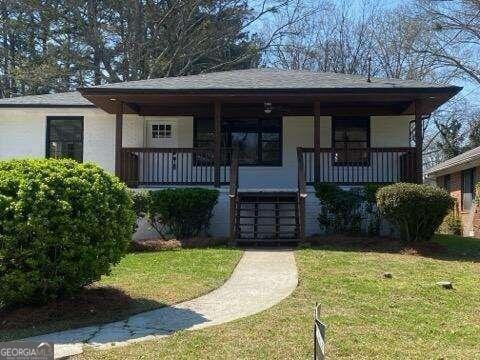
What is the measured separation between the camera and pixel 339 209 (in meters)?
14.2

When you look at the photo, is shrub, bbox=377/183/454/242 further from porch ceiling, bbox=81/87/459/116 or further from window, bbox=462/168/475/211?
window, bbox=462/168/475/211

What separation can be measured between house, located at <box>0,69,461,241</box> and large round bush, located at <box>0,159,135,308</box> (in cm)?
769

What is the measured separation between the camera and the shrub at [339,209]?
46.3ft

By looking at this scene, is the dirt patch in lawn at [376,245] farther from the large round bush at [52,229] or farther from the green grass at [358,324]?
the large round bush at [52,229]

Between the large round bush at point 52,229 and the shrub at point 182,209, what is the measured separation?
21.8ft

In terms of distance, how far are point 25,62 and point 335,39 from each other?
18.3 metres

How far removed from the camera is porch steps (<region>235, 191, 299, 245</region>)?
13891 millimetres

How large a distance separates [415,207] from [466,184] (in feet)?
42.7

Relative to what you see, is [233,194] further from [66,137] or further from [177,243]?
[66,137]

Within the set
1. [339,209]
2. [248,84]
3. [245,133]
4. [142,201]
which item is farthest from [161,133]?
[339,209]

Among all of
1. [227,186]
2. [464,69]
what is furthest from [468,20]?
[227,186]

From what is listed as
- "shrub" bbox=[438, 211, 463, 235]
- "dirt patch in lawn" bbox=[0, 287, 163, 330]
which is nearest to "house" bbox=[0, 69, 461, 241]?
"dirt patch in lawn" bbox=[0, 287, 163, 330]

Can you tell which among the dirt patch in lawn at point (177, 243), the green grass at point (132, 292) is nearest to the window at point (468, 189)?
the dirt patch in lawn at point (177, 243)

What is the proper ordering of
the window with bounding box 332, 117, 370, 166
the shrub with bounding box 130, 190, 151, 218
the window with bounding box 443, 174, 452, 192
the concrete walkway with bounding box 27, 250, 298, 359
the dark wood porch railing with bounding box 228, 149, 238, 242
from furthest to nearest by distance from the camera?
the window with bounding box 443, 174, 452, 192
the window with bounding box 332, 117, 370, 166
the shrub with bounding box 130, 190, 151, 218
the dark wood porch railing with bounding box 228, 149, 238, 242
the concrete walkway with bounding box 27, 250, 298, 359
